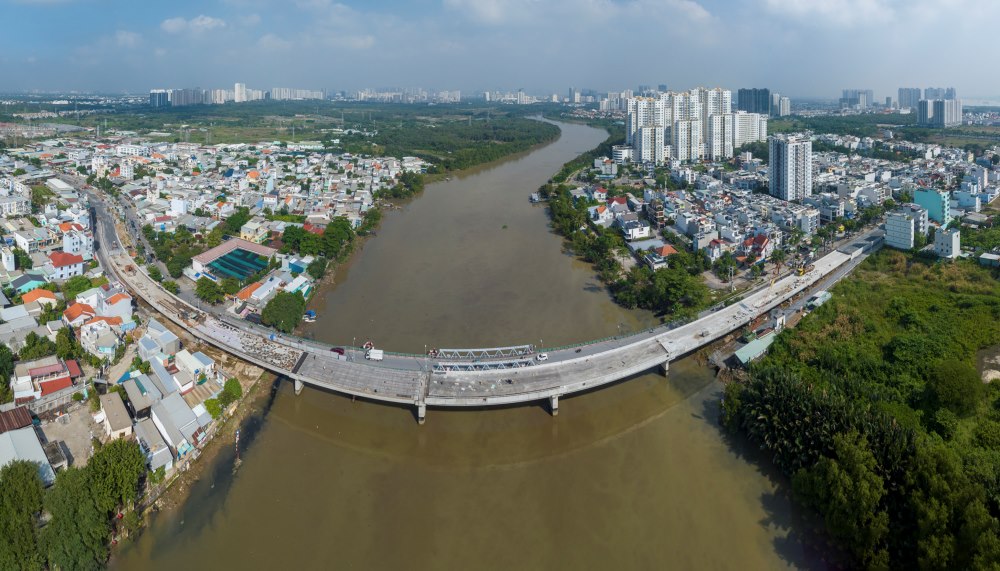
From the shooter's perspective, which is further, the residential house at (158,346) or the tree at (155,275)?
the tree at (155,275)

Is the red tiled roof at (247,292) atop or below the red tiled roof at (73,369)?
atop

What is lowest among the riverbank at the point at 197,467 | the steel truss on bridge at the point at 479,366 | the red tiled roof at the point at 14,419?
the riverbank at the point at 197,467

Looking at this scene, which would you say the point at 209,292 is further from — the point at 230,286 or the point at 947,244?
the point at 947,244

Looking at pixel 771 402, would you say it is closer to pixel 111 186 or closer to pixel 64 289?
pixel 64 289

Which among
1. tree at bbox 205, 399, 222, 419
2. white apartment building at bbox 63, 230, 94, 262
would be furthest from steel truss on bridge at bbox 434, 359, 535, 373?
white apartment building at bbox 63, 230, 94, 262

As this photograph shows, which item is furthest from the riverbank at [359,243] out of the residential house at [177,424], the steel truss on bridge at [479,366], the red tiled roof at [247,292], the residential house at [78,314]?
the residential house at [78,314]

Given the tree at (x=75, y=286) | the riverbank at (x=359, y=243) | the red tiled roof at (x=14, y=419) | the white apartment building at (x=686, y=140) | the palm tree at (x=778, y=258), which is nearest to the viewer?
the red tiled roof at (x=14, y=419)

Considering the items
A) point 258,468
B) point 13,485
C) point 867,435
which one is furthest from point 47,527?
point 867,435

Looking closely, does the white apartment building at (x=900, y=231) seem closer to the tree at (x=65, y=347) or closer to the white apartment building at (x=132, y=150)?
the tree at (x=65, y=347)

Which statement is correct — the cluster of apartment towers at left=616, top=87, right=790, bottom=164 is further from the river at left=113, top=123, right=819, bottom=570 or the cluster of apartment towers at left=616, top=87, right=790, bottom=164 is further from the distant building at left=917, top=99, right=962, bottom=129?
the river at left=113, top=123, right=819, bottom=570
